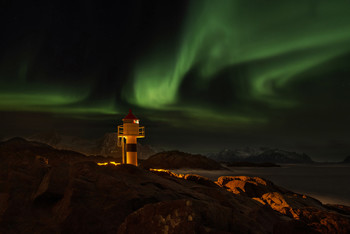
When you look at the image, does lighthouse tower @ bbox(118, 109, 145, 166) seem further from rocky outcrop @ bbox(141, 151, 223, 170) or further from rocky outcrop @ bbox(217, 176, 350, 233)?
rocky outcrop @ bbox(141, 151, 223, 170)

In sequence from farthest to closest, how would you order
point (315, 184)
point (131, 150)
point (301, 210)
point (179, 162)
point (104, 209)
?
point (179, 162) → point (315, 184) → point (131, 150) → point (301, 210) → point (104, 209)

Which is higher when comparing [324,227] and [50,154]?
[50,154]

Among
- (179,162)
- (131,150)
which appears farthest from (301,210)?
(179,162)

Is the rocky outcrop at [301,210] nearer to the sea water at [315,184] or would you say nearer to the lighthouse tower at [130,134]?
the lighthouse tower at [130,134]

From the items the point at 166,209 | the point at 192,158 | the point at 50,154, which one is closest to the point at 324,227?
the point at 166,209

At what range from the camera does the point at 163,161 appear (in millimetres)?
124312

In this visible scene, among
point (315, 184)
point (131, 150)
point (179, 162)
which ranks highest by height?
point (179, 162)

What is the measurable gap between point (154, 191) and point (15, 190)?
13.2ft

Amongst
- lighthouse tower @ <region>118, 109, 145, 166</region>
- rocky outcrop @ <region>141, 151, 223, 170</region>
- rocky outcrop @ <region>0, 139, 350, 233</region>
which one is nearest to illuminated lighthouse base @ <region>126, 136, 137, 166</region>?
lighthouse tower @ <region>118, 109, 145, 166</region>

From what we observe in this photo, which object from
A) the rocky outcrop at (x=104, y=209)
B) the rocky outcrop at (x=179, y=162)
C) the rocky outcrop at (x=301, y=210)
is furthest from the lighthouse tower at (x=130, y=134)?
the rocky outcrop at (x=179, y=162)

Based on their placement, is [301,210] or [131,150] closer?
[301,210]

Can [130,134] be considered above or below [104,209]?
above

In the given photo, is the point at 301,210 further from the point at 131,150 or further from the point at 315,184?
the point at 315,184

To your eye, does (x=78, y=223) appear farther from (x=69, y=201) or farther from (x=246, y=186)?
(x=246, y=186)
